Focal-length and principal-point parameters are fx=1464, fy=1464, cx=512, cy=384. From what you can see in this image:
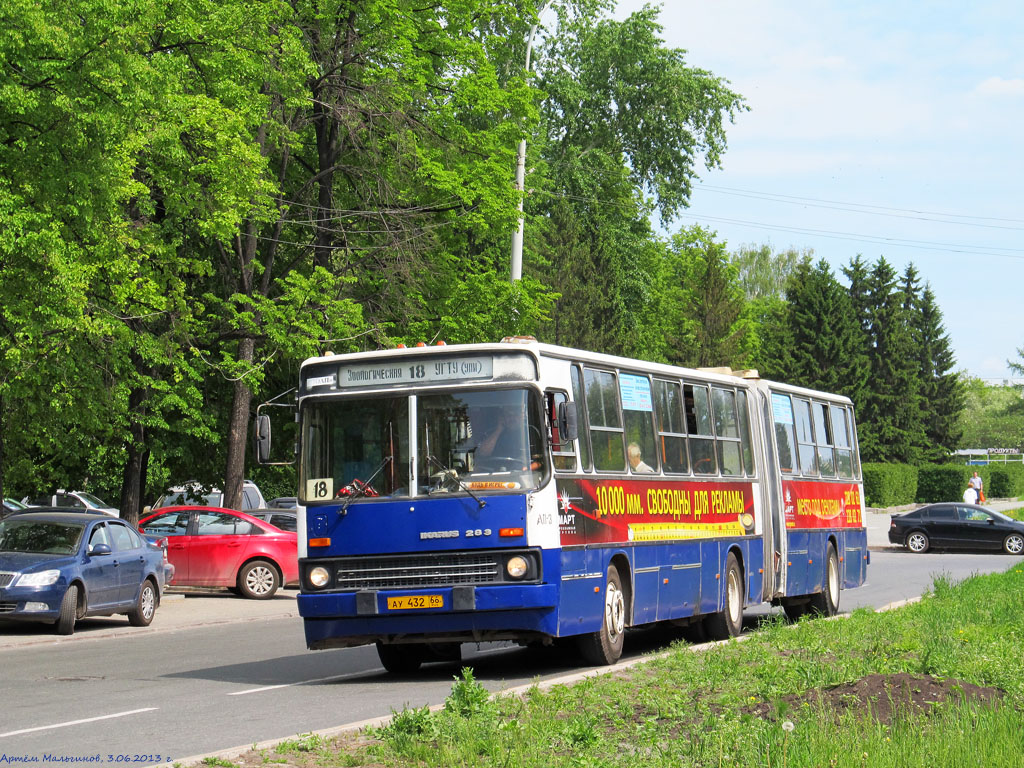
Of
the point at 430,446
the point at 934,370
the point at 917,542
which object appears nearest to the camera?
the point at 430,446

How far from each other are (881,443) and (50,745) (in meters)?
73.5

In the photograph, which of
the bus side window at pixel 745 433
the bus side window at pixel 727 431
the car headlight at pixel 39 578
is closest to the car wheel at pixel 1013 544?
the bus side window at pixel 745 433

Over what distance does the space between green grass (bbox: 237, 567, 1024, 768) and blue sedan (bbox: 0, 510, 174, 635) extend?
9.93 m

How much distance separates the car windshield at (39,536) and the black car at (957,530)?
30.1 metres

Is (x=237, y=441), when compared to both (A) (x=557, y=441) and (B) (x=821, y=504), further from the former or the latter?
(A) (x=557, y=441)

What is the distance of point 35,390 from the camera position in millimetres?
26031

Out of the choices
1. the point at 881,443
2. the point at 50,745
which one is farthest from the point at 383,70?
the point at 881,443

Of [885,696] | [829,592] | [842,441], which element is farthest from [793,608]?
[885,696]

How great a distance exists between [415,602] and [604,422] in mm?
3095

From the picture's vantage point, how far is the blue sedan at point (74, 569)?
19.4 meters

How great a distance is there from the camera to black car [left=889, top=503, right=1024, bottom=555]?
43.4 meters

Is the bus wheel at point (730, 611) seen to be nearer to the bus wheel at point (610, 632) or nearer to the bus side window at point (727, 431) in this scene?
the bus side window at point (727, 431)

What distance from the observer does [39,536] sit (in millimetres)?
20516

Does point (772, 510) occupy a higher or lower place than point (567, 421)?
lower
